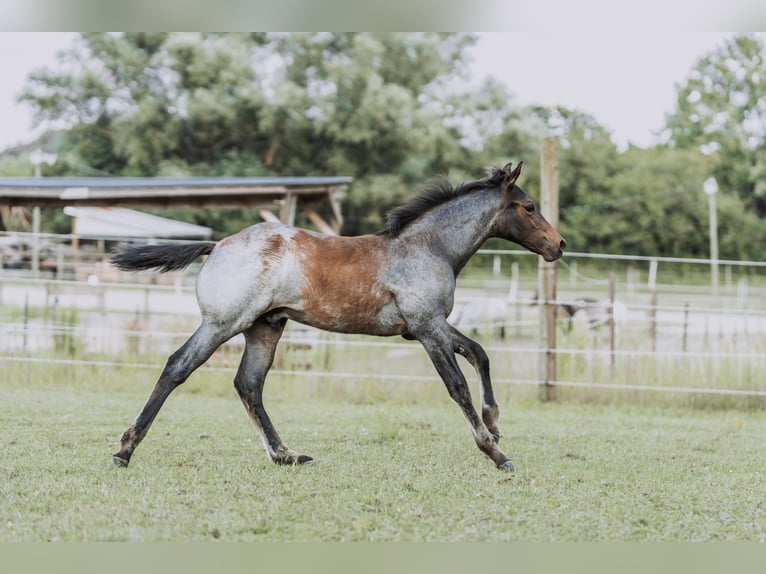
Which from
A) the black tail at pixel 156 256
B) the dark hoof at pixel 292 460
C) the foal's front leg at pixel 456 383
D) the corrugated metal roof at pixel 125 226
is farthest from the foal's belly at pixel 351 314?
the corrugated metal roof at pixel 125 226

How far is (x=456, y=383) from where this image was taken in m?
4.96

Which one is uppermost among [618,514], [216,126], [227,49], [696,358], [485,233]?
[227,49]

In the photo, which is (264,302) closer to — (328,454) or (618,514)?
(328,454)

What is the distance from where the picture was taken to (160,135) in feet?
90.6

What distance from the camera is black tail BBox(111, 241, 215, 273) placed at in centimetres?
513

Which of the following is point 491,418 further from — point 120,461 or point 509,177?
point 120,461

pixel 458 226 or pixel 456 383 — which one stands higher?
pixel 458 226

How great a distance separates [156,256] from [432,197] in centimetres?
182

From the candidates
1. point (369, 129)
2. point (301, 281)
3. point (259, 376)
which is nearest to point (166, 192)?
point (259, 376)

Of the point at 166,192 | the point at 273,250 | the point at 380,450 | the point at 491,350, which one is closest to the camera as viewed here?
the point at 273,250

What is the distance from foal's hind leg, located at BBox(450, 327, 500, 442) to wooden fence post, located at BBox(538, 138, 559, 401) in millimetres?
3263

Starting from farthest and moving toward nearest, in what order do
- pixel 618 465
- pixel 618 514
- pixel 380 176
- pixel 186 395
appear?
pixel 380 176, pixel 186 395, pixel 618 465, pixel 618 514

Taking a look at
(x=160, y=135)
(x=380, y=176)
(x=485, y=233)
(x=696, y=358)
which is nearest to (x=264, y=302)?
(x=485, y=233)

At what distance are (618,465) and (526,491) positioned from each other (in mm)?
1124
